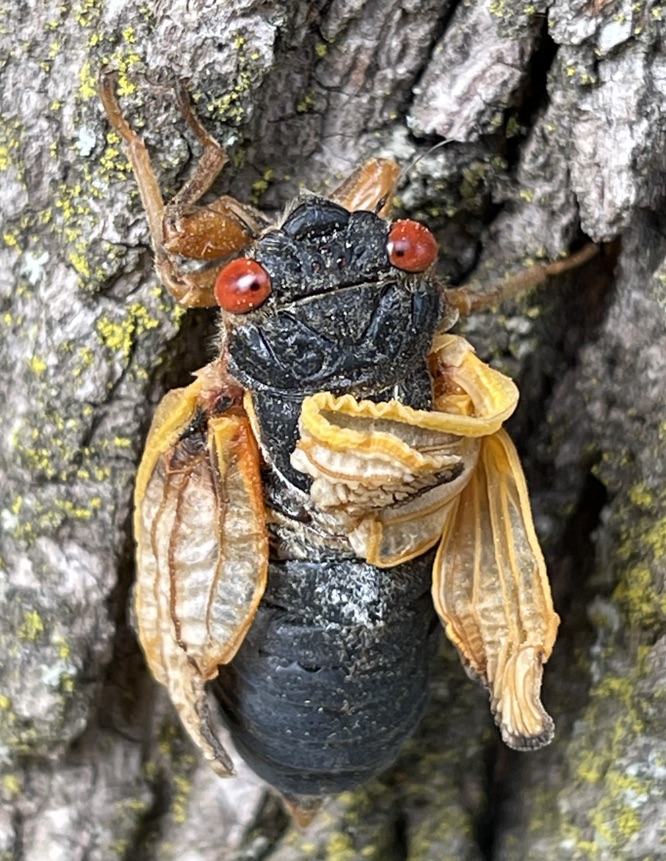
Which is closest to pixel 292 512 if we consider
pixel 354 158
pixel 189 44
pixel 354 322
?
pixel 354 322

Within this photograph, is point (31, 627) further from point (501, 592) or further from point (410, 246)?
point (410, 246)

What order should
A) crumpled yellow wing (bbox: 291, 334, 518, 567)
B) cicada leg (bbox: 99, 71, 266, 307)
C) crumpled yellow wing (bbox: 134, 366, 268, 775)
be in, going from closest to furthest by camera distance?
crumpled yellow wing (bbox: 291, 334, 518, 567)
cicada leg (bbox: 99, 71, 266, 307)
crumpled yellow wing (bbox: 134, 366, 268, 775)

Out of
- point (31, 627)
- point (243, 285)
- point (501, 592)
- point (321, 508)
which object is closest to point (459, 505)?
point (501, 592)

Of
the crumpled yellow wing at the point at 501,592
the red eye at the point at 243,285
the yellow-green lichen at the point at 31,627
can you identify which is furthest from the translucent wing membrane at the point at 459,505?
the yellow-green lichen at the point at 31,627

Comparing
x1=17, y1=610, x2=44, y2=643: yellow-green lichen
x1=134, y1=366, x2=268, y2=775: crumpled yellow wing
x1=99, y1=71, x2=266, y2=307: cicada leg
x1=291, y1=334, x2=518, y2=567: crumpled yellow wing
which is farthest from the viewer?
x1=17, y1=610, x2=44, y2=643: yellow-green lichen

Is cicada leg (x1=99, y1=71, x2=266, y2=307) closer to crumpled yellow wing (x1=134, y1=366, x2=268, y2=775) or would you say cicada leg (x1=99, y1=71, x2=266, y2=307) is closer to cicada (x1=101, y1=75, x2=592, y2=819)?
cicada (x1=101, y1=75, x2=592, y2=819)

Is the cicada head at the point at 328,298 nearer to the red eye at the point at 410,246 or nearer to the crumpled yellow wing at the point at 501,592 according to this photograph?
the red eye at the point at 410,246

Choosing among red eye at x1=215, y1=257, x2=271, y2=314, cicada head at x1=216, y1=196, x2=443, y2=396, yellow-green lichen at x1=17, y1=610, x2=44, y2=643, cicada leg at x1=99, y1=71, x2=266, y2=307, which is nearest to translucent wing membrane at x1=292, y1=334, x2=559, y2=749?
cicada head at x1=216, y1=196, x2=443, y2=396
